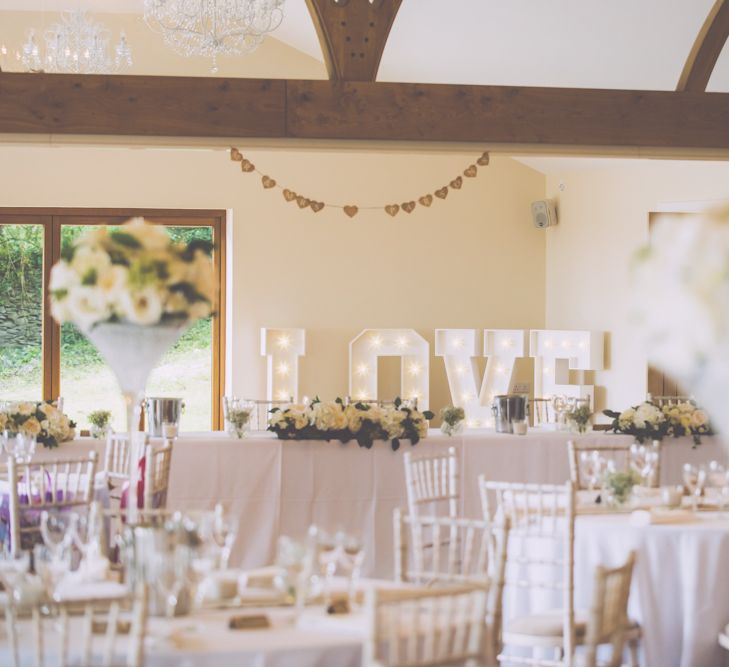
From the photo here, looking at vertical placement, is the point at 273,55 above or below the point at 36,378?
above

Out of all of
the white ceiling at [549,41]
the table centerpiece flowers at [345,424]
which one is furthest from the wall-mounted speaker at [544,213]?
the table centerpiece flowers at [345,424]

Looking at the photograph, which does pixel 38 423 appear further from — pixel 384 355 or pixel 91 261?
pixel 384 355

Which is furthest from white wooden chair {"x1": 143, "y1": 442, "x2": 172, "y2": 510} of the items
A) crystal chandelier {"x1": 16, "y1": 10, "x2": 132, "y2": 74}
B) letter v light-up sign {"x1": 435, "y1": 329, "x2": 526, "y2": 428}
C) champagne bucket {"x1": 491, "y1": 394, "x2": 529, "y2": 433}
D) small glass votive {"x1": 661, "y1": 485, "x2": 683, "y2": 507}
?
letter v light-up sign {"x1": 435, "y1": 329, "x2": 526, "y2": 428}

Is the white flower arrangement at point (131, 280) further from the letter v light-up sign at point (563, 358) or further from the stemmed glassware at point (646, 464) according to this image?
the letter v light-up sign at point (563, 358)

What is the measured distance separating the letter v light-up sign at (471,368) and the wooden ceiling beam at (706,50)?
4.05 m

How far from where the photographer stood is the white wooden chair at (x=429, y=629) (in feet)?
9.22

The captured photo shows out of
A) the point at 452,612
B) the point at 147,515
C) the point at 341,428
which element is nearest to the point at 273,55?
the point at 341,428

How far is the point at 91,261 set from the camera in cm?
343

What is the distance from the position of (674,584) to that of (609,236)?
545 centimetres

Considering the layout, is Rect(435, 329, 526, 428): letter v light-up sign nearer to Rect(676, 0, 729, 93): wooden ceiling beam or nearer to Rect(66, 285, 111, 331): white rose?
Rect(676, 0, 729, 93): wooden ceiling beam

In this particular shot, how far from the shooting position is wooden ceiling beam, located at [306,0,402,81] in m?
6.50

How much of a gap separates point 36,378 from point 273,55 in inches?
143

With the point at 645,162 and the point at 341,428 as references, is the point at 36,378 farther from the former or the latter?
the point at 645,162

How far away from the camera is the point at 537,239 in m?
11.2
